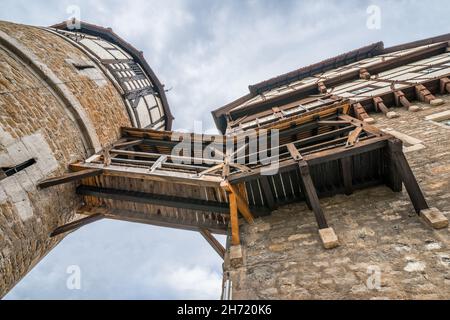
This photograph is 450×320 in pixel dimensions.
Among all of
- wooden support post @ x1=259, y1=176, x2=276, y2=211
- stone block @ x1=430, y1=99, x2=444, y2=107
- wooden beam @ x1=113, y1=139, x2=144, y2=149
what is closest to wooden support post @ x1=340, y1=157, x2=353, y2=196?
wooden support post @ x1=259, y1=176, x2=276, y2=211

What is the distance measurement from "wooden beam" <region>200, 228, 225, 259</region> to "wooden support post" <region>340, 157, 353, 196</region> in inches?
124

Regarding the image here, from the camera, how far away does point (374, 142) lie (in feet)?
15.9

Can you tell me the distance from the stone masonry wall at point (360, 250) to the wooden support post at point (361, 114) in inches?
83.3

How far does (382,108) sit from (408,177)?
4.77 m

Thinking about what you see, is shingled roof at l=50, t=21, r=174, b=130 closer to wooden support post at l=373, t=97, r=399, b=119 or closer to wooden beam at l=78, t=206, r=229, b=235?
wooden beam at l=78, t=206, r=229, b=235

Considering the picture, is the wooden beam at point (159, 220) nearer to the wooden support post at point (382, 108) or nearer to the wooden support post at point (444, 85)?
the wooden support post at point (382, 108)

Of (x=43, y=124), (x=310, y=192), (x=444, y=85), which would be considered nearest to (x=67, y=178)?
(x=43, y=124)

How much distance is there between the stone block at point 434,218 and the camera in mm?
3861

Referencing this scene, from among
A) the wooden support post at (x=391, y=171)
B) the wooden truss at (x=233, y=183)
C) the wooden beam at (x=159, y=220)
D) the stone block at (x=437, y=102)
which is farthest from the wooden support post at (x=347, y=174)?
the stone block at (x=437, y=102)

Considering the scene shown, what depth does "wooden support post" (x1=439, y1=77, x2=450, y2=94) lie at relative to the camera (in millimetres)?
7625

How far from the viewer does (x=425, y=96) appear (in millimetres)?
7707

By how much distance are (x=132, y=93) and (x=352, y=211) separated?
893 centimetres
